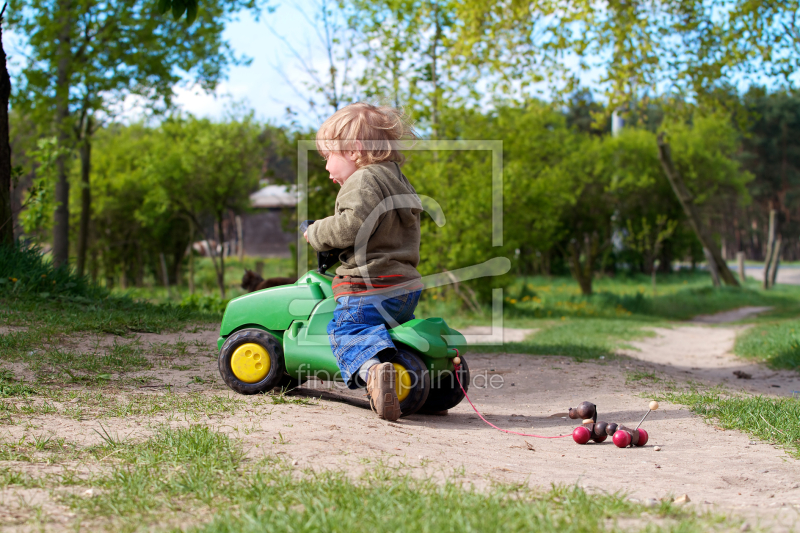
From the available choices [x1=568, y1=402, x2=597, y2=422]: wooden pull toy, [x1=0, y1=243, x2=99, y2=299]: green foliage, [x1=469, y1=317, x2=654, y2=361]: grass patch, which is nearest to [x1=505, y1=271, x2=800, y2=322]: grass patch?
[x1=469, y1=317, x2=654, y2=361]: grass patch

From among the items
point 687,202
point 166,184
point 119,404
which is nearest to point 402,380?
point 119,404

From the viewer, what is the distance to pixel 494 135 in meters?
14.6

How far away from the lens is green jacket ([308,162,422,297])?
356 centimetres

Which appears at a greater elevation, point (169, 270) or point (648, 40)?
point (648, 40)

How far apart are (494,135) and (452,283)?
3578 mm

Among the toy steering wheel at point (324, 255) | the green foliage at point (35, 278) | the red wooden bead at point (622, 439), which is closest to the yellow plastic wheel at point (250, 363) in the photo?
the toy steering wheel at point (324, 255)

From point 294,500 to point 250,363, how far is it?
6.07ft

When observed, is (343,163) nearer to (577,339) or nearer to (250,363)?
A: (250,363)

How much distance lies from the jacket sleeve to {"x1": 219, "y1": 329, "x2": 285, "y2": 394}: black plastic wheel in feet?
2.34

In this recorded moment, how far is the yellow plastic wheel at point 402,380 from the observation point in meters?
3.59

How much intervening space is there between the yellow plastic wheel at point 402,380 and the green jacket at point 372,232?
45cm

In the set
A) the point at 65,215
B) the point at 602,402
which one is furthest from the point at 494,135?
the point at 602,402

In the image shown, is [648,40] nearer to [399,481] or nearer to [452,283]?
[452,283]

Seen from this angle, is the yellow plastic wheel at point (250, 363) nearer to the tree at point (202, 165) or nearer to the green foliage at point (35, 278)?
the green foliage at point (35, 278)
